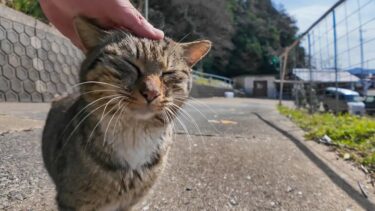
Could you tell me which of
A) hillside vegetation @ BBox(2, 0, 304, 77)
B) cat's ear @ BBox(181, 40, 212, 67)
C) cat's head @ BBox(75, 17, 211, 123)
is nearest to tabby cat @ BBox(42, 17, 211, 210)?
cat's head @ BBox(75, 17, 211, 123)

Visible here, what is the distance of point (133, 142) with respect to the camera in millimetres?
1903

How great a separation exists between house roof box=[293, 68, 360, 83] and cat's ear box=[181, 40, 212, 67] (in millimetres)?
5146

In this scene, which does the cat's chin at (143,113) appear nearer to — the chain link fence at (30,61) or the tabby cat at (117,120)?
the tabby cat at (117,120)

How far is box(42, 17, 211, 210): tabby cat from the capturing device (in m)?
1.76

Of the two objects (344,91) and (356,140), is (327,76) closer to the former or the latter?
(344,91)

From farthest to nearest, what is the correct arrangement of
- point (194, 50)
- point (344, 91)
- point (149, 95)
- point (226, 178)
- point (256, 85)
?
point (256, 85)
point (344, 91)
point (226, 178)
point (194, 50)
point (149, 95)

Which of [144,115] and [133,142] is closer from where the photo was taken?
[144,115]

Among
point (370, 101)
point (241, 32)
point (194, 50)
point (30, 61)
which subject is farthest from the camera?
point (241, 32)

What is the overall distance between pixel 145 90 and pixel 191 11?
99.8ft

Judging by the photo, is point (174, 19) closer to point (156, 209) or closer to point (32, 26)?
point (32, 26)

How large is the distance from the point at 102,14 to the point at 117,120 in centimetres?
54

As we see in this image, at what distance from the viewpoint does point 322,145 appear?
436 cm

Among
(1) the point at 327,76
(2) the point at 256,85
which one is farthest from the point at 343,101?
(2) the point at 256,85

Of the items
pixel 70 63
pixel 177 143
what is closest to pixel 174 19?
pixel 70 63
